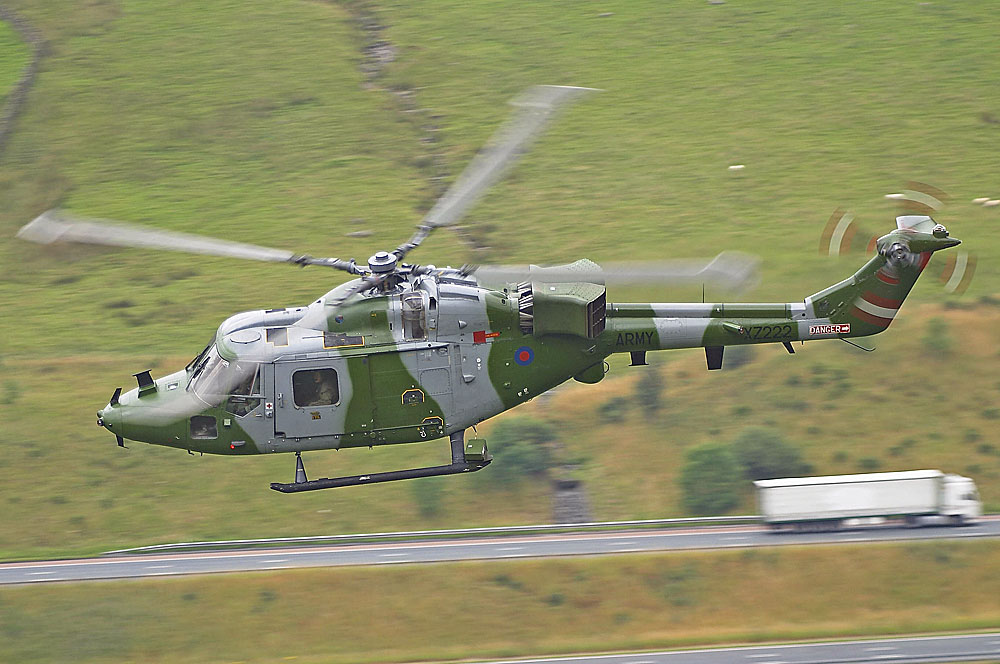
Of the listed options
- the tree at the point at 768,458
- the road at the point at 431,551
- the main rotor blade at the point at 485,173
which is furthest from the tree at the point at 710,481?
the main rotor blade at the point at 485,173

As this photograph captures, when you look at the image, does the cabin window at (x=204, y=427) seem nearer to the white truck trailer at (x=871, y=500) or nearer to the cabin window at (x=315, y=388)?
the cabin window at (x=315, y=388)

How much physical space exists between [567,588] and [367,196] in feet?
133

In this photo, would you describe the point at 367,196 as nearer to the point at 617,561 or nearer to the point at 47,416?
the point at 47,416

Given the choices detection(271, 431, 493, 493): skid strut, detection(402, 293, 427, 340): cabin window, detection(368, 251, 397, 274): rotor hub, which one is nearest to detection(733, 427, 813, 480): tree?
detection(271, 431, 493, 493): skid strut

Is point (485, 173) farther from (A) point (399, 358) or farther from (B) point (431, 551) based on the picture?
(B) point (431, 551)

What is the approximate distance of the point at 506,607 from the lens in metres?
49.7

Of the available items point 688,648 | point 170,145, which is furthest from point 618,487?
point 170,145

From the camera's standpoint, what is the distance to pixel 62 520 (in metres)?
57.6

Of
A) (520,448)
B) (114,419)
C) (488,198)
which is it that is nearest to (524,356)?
(114,419)

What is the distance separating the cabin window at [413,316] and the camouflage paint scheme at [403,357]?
0.02m

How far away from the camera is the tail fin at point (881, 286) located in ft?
105

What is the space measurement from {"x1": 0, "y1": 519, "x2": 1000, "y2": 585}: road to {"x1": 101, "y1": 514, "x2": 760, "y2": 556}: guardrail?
734 millimetres

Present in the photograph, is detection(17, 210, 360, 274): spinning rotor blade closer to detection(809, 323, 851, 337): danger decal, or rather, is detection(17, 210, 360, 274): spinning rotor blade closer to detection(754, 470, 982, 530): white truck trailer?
detection(809, 323, 851, 337): danger decal

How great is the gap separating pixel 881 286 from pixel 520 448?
31.6 m
